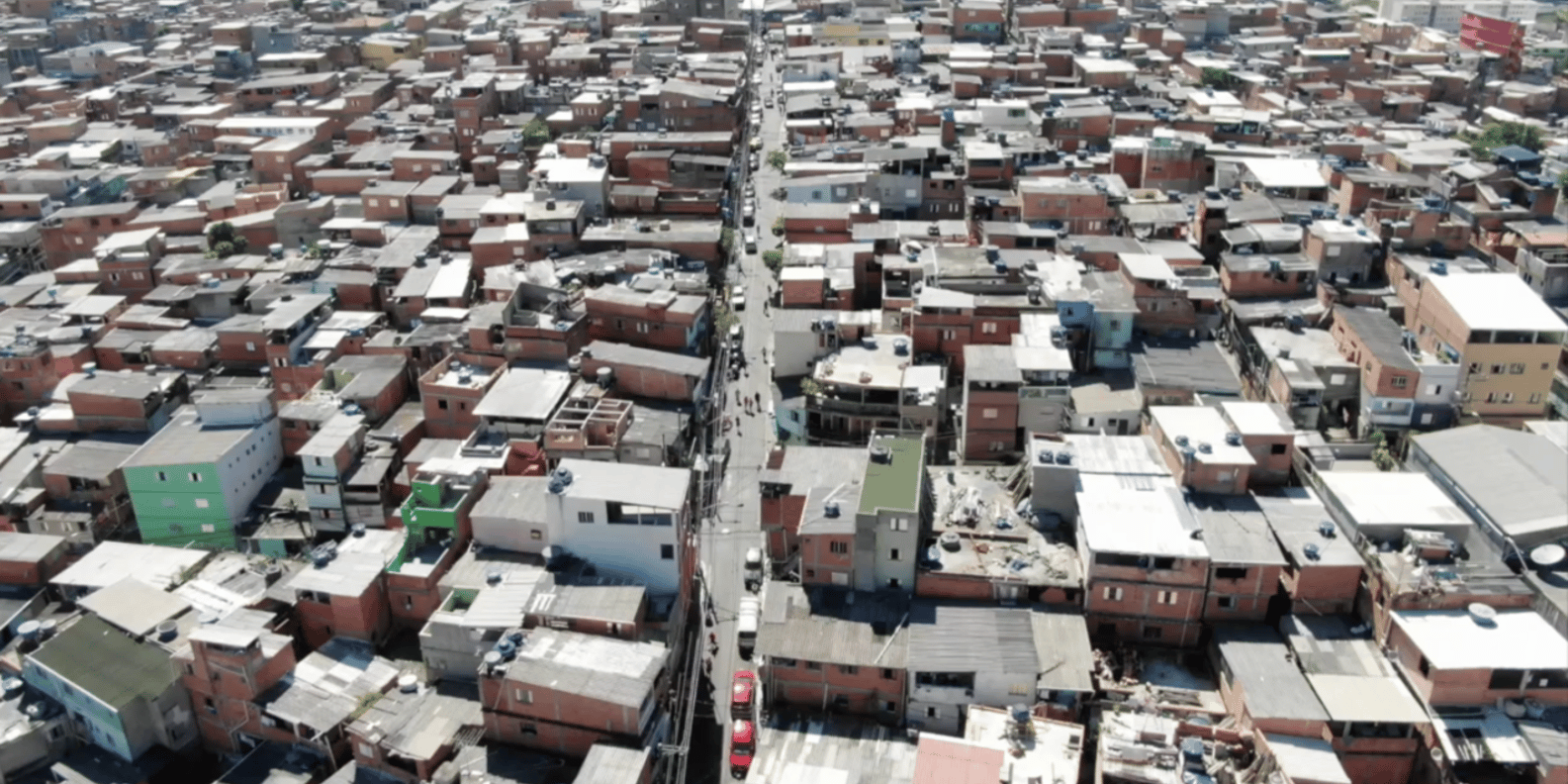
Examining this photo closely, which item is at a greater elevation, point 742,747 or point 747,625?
point 747,625

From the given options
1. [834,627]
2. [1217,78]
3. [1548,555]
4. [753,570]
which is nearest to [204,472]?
[753,570]

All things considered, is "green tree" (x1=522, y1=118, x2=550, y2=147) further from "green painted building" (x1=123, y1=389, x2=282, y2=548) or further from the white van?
the white van

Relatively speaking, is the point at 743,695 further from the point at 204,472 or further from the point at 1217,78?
the point at 1217,78

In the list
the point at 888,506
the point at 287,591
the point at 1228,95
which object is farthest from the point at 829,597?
the point at 1228,95

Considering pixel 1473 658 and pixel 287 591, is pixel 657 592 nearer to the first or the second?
pixel 287 591

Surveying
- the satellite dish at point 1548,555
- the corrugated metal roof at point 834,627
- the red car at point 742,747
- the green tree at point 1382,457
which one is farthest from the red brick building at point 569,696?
the green tree at point 1382,457
